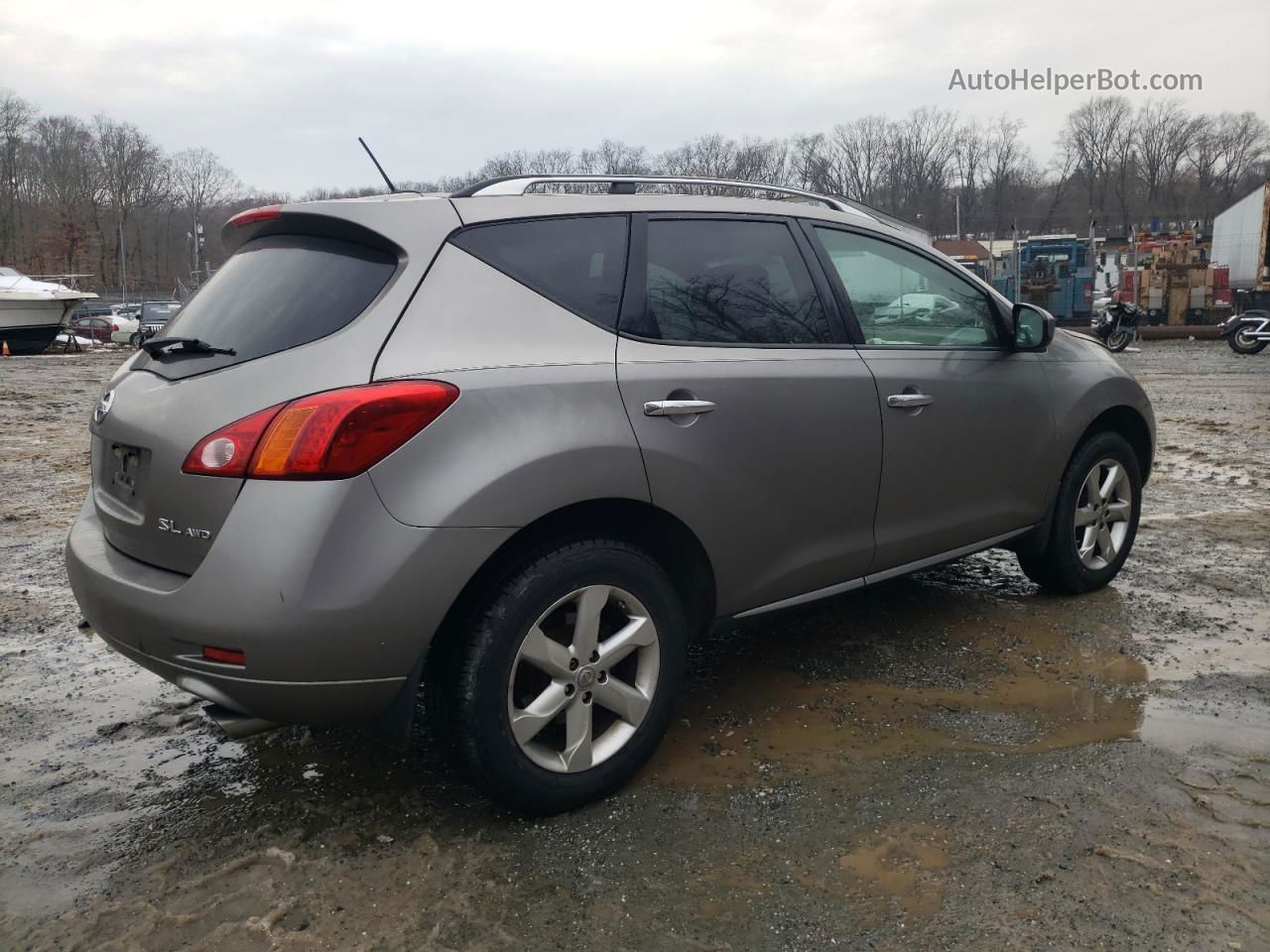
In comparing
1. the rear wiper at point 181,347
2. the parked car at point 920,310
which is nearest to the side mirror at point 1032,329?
the parked car at point 920,310

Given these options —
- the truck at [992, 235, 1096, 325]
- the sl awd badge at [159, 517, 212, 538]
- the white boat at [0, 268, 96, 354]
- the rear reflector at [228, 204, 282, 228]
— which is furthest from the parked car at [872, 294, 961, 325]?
the white boat at [0, 268, 96, 354]

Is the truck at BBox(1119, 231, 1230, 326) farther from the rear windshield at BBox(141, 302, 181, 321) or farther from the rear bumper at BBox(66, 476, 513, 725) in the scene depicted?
the rear windshield at BBox(141, 302, 181, 321)

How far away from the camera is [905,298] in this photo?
158 inches

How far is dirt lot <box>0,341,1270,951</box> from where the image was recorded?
245 centimetres

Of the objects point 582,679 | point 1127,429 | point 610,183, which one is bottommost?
point 582,679

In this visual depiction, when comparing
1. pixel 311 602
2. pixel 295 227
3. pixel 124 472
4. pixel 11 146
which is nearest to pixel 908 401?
pixel 295 227

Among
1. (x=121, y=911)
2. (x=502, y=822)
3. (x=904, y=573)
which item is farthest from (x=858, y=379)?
(x=121, y=911)

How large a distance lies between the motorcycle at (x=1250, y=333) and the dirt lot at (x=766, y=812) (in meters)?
21.0

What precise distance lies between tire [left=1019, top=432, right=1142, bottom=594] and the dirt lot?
0.57 feet

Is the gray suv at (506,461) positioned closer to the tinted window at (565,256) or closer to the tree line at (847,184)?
the tinted window at (565,256)

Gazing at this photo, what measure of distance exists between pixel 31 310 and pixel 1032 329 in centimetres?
3068

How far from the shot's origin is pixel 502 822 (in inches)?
114

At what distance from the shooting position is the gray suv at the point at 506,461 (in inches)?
98.5

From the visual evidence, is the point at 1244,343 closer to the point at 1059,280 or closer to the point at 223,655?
the point at 1059,280
